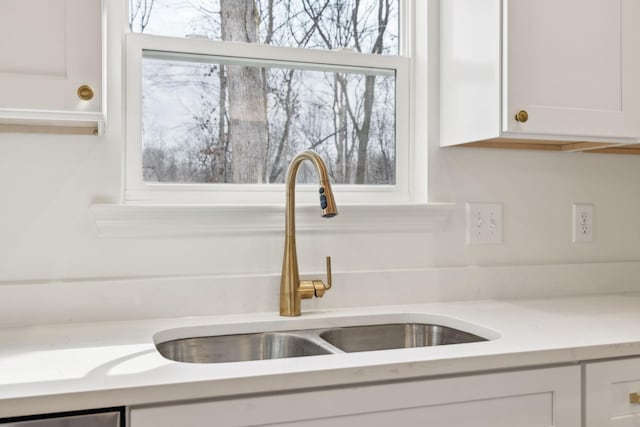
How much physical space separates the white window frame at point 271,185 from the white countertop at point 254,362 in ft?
1.16

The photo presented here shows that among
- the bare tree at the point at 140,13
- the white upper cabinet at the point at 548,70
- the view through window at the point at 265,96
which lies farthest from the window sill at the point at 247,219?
the bare tree at the point at 140,13

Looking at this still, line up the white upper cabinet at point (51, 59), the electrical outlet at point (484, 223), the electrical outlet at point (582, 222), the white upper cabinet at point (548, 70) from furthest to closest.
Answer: the electrical outlet at point (582, 222), the electrical outlet at point (484, 223), the white upper cabinet at point (548, 70), the white upper cabinet at point (51, 59)

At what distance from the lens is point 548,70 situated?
1541 millimetres

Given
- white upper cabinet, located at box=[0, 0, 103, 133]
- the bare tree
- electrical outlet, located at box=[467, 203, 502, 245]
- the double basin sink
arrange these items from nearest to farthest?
white upper cabinet, located at box=[0, 0, 103, 133], the double basin sink, the bare tree, electrical outlet, located at box=[467, 203, 502, 245]

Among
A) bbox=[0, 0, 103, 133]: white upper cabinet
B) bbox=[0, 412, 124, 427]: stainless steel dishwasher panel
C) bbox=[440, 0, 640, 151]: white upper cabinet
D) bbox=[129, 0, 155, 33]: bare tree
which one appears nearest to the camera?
bbox=[0, 412, 124, 427]: stainless steel dishwasher panel

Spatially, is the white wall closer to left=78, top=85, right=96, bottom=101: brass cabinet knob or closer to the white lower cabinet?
left=78, top=85, right=96, bottom=101: brass cabinet knob

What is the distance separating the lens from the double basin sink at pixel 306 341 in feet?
4.60

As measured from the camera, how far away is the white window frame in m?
1.60

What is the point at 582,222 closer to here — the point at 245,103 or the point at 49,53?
the point at 245,103

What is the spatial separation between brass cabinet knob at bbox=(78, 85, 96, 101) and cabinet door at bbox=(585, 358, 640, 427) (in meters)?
1.16

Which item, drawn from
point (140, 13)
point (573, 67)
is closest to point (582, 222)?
point (573, 67)

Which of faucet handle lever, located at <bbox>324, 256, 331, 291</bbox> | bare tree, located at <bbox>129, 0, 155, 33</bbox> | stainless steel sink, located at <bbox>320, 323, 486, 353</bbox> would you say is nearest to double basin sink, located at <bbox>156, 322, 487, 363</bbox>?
stainless steel sink, located at <bbox>320, 323, 486, 353</bbox>

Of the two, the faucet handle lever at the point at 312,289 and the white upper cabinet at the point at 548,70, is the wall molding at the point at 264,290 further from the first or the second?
the white upper cabinet at the point at 548,70

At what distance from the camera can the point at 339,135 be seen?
1.83 meters
